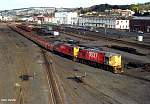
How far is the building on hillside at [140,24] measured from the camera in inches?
6983

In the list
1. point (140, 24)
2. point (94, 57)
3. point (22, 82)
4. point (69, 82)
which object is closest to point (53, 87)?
point (69, 82)

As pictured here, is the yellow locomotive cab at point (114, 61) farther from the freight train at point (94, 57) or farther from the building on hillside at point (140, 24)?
the building on hillside at point (140, 24)

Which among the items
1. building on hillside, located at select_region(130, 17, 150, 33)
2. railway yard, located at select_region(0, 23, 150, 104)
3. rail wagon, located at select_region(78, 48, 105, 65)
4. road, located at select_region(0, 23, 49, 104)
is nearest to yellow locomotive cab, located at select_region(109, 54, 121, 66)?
railway yard, located at select_region(0, 23, 150, 104)

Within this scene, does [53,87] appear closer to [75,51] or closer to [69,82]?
[69,82]

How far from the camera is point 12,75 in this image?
57312mm

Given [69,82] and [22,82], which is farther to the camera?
[69,82]

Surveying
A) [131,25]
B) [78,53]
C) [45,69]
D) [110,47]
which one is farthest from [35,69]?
[131,25]

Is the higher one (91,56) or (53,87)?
(91,56)

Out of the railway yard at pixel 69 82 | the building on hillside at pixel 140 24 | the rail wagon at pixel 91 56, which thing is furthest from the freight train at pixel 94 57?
the building on hillside at pixel 140 24

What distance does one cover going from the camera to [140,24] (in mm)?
183875

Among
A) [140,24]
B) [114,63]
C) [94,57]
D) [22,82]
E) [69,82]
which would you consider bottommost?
[140,24]

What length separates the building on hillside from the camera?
177 m

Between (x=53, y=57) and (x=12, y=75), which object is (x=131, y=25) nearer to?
(x=53, y=57)

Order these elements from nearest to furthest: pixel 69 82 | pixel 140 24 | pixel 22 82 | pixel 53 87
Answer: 1. pixel 53 87
2. pixel 22 82
3. pixel 69 82
4. pixel 140 24
